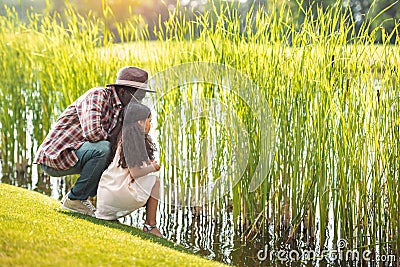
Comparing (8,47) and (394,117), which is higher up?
(8,47)

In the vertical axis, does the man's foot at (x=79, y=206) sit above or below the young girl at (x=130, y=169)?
below

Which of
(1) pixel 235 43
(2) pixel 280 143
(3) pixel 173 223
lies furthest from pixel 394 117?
(3) pixel 173 223

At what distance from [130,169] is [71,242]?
0.86 m

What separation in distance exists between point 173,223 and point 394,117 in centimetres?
196

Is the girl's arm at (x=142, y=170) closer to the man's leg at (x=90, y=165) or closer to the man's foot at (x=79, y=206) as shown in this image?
the man's leg at (x=90, y=165)

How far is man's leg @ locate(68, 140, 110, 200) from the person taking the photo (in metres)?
3.44

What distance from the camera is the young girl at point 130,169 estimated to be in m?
3.35

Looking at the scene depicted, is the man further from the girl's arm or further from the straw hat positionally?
the girl's arm

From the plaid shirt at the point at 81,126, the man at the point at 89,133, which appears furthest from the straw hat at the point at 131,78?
the plaid shirt at the point at 81,126

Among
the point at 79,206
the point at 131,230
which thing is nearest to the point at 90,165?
the point at 79,206

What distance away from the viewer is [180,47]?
4.18m

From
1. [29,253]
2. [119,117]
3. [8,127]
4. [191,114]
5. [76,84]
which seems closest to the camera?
[29,253]

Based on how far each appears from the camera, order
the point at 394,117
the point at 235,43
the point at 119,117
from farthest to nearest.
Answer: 1. the point at 235,43
2. the point at 119,117
3. the point at 394,117

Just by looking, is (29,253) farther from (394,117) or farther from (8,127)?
(8,127)
